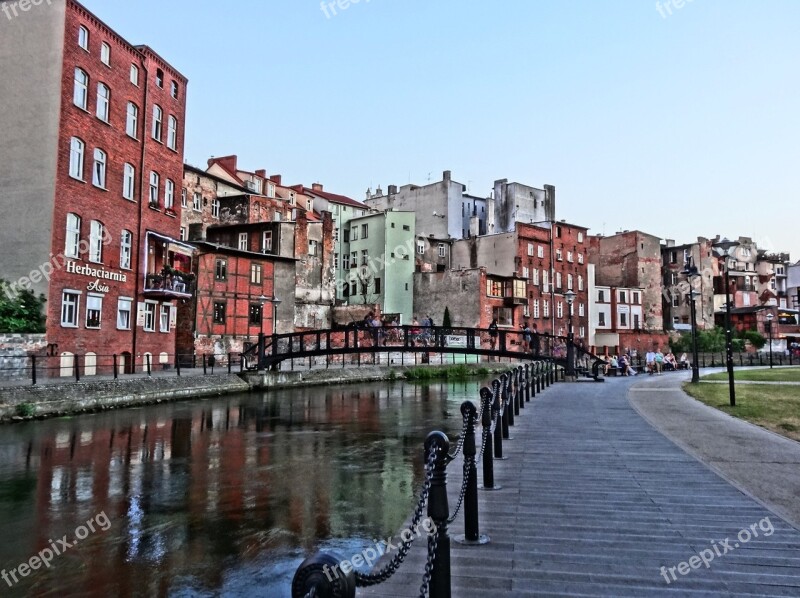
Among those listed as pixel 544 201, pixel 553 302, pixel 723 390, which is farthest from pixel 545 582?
pixel 544 201

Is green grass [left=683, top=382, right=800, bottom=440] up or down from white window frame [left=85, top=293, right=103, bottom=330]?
down

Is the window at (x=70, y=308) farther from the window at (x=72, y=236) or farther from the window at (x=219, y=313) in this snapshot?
the window at (x=219, y=313)

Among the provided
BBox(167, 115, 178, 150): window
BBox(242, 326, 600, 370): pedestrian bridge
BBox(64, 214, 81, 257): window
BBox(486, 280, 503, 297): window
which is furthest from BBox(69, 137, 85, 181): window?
BBox(486, 280, 503, 297): window

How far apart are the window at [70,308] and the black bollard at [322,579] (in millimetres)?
29070

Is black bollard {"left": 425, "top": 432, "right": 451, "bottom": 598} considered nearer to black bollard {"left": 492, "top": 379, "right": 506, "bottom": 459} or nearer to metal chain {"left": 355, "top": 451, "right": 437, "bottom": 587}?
metal chain {"left": 355, "top": 451, "right": 437, "bottom": 587}

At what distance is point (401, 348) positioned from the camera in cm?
3170

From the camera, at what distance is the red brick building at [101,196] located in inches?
1085

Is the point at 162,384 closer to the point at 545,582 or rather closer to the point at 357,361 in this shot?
the point at 357,361

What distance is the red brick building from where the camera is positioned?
1085 inches

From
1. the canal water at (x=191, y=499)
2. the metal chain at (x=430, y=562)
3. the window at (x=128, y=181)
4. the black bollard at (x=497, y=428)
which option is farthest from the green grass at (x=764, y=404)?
the window at (x=128, y=181)

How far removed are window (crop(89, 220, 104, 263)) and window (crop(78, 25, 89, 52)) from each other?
333 inches

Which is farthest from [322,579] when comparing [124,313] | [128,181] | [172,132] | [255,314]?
[255,314]

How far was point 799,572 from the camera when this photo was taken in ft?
15.3

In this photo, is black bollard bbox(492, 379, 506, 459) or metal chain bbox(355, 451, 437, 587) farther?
black bollard bbox(492, 379, 506, 459)
